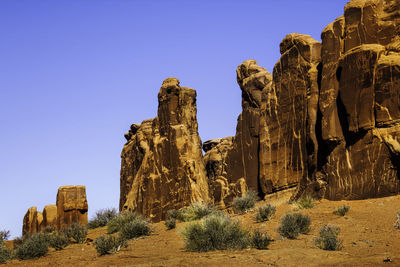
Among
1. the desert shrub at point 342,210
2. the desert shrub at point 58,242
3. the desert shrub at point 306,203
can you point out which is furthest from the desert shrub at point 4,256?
the desert shrub at point 342,210

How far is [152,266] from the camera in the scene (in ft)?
36.9

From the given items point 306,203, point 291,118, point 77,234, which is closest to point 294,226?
point 306,203

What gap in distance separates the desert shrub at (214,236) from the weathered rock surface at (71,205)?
1872 cm

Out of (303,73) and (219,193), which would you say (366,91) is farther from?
(219,193)

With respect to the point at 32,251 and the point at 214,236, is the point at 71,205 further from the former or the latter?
the point at 214,236

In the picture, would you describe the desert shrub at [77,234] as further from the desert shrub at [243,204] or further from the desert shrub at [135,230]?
the desert shrub at [243,204]

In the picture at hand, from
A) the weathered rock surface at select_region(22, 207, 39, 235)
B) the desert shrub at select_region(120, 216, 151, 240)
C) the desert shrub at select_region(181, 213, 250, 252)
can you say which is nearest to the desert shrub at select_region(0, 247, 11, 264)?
the desert shrub at select_region(120, 216, 151, 240)

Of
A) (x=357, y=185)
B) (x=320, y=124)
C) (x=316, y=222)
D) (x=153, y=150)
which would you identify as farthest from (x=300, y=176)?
(x=153, y=150)

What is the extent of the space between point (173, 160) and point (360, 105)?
15754 mm

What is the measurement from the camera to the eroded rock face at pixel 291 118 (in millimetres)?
22188

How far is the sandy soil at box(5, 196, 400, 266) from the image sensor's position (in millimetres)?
11281

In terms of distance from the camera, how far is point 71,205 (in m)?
32.2

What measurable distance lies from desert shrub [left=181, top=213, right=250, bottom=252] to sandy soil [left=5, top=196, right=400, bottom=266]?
0.39 meters

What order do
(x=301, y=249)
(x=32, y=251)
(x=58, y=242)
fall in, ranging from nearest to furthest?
(x=301, y=249) < (x=32, y=251) < (x=58, y=242)
